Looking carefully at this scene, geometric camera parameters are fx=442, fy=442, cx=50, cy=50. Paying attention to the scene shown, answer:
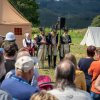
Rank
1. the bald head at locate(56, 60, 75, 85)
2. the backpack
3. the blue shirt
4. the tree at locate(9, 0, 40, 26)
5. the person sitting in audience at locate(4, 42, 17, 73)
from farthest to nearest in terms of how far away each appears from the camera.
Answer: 1. the tree at locate(9, 0, 40, 26)
2. the person sitting in audience at locate(4, 42, 17, 73)
3. the backpack
4. the blue shirt
5. the bald head at locate(56, 60, 75, 85)

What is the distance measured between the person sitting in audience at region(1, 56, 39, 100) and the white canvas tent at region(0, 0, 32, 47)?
1622 centimetres

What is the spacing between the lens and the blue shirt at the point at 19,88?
4770 millimetres

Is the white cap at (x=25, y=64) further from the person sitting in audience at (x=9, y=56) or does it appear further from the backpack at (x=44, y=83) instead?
the person sitting in audience at (x=9, y=56)

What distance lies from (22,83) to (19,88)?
0.07 meters

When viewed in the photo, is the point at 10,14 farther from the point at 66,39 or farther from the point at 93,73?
the point at 93,73

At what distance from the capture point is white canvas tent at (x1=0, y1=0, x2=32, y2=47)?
840 inches

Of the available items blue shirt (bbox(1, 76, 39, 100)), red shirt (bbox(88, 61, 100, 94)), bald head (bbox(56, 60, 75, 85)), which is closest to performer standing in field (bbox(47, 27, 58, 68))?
red shirt (bbox(88, 61, 100, 94))

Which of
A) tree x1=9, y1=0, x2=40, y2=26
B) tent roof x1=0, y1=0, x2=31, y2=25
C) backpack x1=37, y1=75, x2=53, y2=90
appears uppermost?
backpack x1=37, y1=75, x2=53, y2=90

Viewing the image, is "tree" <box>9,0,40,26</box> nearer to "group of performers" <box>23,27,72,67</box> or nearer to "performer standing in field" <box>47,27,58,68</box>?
"group of performers" <box>23,27,72,67</box>

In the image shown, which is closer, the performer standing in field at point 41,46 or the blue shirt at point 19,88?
the blue shirt at point 19,88

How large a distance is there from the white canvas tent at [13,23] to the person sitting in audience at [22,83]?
1622 centimetres

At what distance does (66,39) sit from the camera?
57.8 ft

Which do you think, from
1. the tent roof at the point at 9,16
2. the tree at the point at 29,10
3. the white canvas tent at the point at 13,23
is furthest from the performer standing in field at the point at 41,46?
the tree at the point at 29,10

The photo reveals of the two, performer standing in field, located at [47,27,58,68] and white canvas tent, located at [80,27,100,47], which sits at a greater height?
performer standing in field, located at [47,27,58,68]
